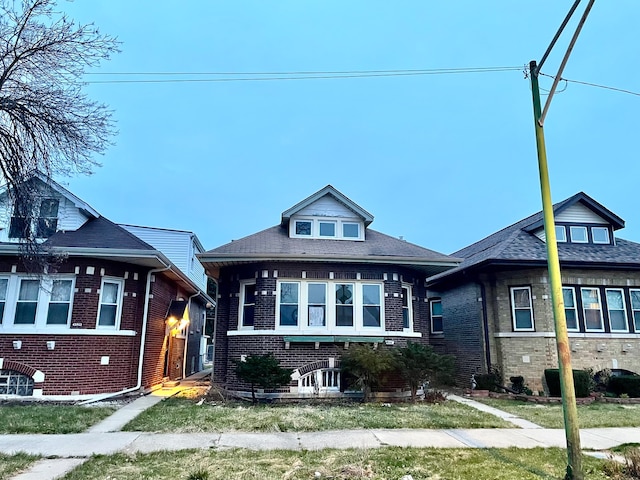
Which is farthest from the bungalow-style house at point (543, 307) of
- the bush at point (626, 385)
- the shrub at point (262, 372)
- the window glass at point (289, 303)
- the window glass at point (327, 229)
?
the shrub at point (262, 372)

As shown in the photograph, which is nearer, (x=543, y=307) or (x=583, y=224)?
(x=543, y=307)

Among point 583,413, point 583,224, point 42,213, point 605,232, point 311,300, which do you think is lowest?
point 583,413

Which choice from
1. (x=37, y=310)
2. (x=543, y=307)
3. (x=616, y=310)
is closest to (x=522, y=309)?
(x=543, y=307)

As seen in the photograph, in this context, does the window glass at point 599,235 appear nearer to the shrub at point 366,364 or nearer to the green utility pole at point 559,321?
the shrub at point 366,364

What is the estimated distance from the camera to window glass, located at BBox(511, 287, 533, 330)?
14.2 m

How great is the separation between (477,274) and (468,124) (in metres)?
82.3

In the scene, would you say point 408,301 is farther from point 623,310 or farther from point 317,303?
point 623,310

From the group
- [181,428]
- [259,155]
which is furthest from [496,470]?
[259,155]

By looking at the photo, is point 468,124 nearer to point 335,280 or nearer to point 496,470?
point 335,280

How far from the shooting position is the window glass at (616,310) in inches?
568

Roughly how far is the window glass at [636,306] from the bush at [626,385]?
2032 mm

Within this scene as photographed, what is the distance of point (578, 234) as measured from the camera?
53.1 ft

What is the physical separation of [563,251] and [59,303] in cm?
1601

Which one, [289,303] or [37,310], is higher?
[289,303]
